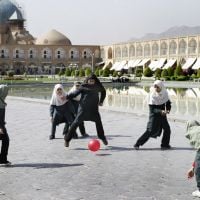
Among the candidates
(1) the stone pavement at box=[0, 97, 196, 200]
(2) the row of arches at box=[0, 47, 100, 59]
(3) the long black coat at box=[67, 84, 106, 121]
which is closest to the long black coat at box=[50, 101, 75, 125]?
(1) the stone pavement at box=[0, 97, 196, 200]

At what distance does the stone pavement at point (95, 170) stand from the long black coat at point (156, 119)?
0.83 ft

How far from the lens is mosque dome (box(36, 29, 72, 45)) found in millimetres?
68500

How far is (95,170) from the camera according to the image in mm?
5406

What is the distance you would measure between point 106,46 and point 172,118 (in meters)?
55.3

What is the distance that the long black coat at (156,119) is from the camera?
664 cm

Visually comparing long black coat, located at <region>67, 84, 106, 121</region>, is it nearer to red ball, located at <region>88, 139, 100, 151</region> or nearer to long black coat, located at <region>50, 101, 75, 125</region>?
red ball, located at <region>88, 139, 100, 151</region>

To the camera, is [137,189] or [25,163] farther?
[25,163]

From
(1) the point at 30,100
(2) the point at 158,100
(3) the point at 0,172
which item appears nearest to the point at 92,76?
(2) the point at 158,100

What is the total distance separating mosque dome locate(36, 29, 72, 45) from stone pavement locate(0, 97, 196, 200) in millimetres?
60636

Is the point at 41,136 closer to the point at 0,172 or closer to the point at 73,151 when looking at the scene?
the point at 73,151

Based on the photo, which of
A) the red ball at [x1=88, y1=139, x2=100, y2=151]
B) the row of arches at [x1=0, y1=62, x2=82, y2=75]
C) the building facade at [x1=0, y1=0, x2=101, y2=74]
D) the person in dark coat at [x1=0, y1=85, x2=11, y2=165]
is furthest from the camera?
the building facade at [x1=0, y1=0, x2=101, y2=74]

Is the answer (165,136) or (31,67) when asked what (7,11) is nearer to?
(31,67)

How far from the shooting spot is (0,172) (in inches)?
210

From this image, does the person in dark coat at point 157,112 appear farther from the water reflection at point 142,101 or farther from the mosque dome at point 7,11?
the mosque dome at point 7,11
